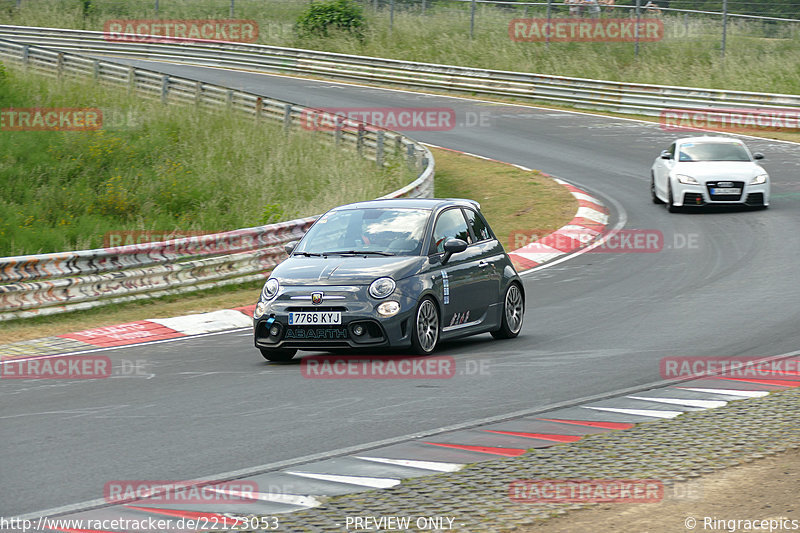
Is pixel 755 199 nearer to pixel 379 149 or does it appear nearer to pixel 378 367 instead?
pixel 379 149

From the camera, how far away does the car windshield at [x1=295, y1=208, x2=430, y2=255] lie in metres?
11.7

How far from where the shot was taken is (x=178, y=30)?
174 feet

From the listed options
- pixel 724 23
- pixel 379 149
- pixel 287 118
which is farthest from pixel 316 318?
pixel 724 23

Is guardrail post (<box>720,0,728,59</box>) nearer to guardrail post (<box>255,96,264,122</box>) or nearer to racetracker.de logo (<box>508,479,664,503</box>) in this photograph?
guardrail post (<box>255,96,264,122</box>)

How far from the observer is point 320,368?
35.8 feet

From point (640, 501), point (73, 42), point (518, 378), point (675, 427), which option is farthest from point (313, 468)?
point (73, 42)

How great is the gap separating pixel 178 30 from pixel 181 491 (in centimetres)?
4898

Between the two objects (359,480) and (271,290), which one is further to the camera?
(271,290)

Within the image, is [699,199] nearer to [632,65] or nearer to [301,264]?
[301,264]

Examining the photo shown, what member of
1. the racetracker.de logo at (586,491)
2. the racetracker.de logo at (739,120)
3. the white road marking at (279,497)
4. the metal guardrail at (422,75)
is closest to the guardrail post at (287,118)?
the racetracker.de logo at (739,120)

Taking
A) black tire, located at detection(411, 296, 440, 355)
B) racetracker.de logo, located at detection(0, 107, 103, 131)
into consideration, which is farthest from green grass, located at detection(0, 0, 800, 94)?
black tire, located at detection(411, 296, 440, 355)

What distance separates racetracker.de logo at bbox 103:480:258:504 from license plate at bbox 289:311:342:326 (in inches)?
161

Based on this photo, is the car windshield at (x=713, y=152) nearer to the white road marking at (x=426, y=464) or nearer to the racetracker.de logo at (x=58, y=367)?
the racetracker.de logo at (x=58, y=367)

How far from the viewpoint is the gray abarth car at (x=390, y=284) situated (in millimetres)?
10828
